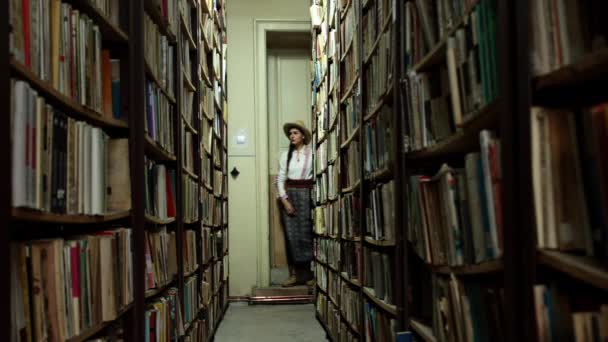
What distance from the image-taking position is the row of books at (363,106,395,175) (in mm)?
2115

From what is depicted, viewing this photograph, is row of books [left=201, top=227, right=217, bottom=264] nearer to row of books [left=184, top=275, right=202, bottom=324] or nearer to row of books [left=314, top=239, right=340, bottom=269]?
row of books [left=184, top=275, right=202, bottom=324]

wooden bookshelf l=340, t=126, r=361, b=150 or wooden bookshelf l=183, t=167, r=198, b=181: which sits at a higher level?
wooden bookshelf l=340, t=126, r=361, b=150

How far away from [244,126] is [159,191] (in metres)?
3.85

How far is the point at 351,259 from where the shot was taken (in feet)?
10.4

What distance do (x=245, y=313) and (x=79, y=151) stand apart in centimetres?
409

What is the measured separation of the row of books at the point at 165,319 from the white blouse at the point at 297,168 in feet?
10.5

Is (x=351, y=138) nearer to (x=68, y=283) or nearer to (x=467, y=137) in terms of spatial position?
(x=467, y=137)

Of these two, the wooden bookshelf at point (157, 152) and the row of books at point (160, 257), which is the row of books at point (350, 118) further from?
the row of books at point (160, 257)

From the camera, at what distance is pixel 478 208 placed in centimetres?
121

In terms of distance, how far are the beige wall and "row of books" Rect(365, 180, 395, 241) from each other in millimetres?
3434

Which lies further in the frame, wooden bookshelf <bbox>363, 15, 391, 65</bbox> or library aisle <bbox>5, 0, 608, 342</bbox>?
wooden bookshelf <bbox>363, 15, 391, 65</bbox>

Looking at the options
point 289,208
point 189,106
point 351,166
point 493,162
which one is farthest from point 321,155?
point 493,162

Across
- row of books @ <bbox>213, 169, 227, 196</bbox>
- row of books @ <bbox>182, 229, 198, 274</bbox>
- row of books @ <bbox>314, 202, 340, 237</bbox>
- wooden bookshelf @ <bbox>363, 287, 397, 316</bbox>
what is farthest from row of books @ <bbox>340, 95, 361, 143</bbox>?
row of books @ <bbox>213, 169, 227, 196</bbox>

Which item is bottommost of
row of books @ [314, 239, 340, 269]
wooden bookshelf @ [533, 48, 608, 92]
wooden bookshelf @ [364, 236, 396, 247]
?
row of books @ [314, 239, 340, 269]
